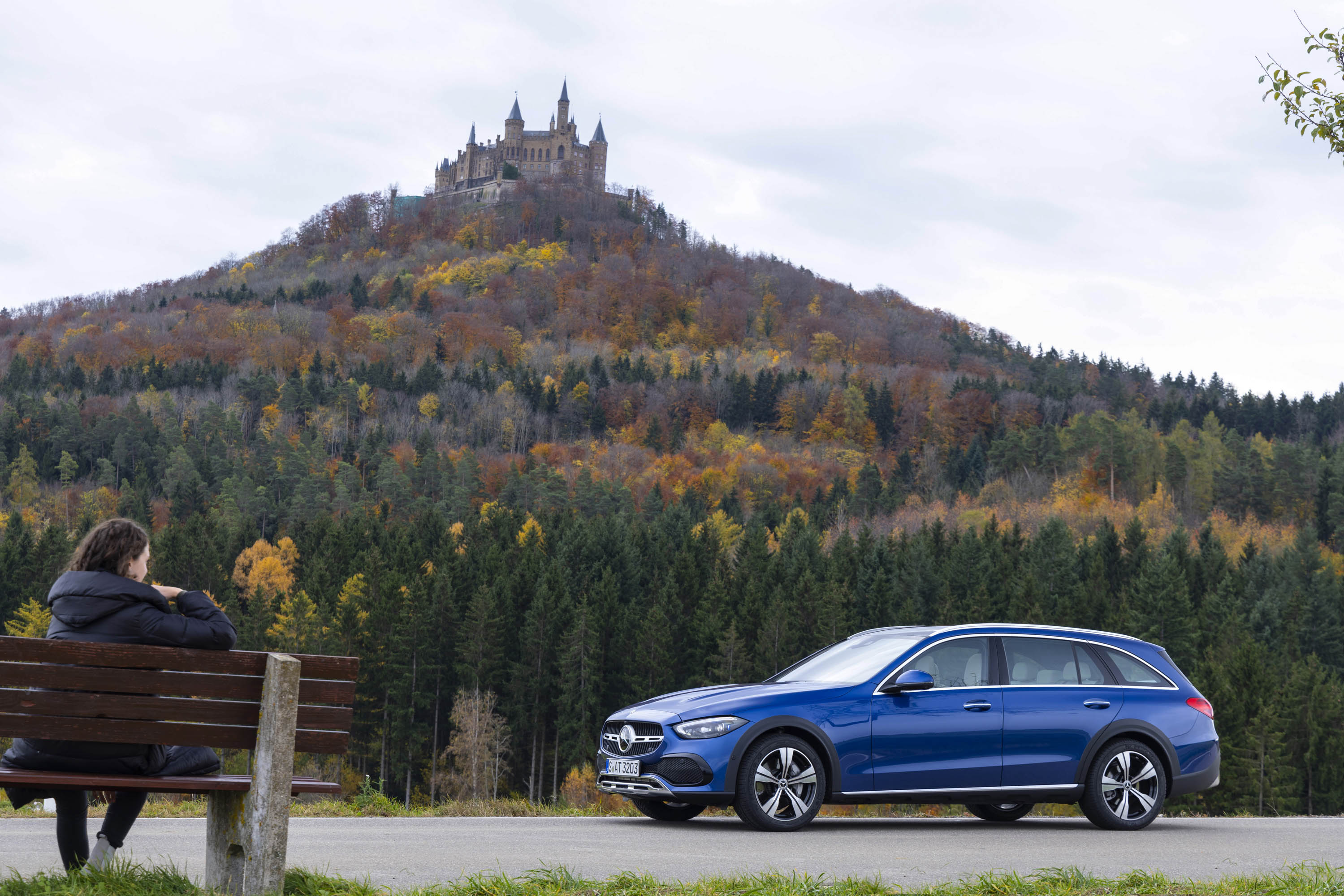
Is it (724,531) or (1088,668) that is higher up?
(724,531)

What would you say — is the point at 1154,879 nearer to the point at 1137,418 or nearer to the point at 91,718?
the point at 91,718

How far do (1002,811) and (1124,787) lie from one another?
139 cm

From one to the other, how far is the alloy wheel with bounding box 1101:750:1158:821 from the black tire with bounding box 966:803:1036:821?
113cm

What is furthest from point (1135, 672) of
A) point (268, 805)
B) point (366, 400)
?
point (366, 400)

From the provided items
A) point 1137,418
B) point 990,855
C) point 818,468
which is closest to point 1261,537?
point 1137,418

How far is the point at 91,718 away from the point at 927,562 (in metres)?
90.6

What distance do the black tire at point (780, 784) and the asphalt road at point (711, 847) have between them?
181 mm

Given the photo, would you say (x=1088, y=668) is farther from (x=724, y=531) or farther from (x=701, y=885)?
(x=724, y=531)

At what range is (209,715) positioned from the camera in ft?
19.2

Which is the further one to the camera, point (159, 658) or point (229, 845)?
point (229, 845)

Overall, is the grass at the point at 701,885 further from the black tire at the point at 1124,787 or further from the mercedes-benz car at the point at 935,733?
the black tire at the point at 1124,787

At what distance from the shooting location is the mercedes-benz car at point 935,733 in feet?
32.2

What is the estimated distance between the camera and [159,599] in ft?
19.9

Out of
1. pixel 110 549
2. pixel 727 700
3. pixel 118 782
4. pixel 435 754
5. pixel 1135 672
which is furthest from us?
pixel 435 754
